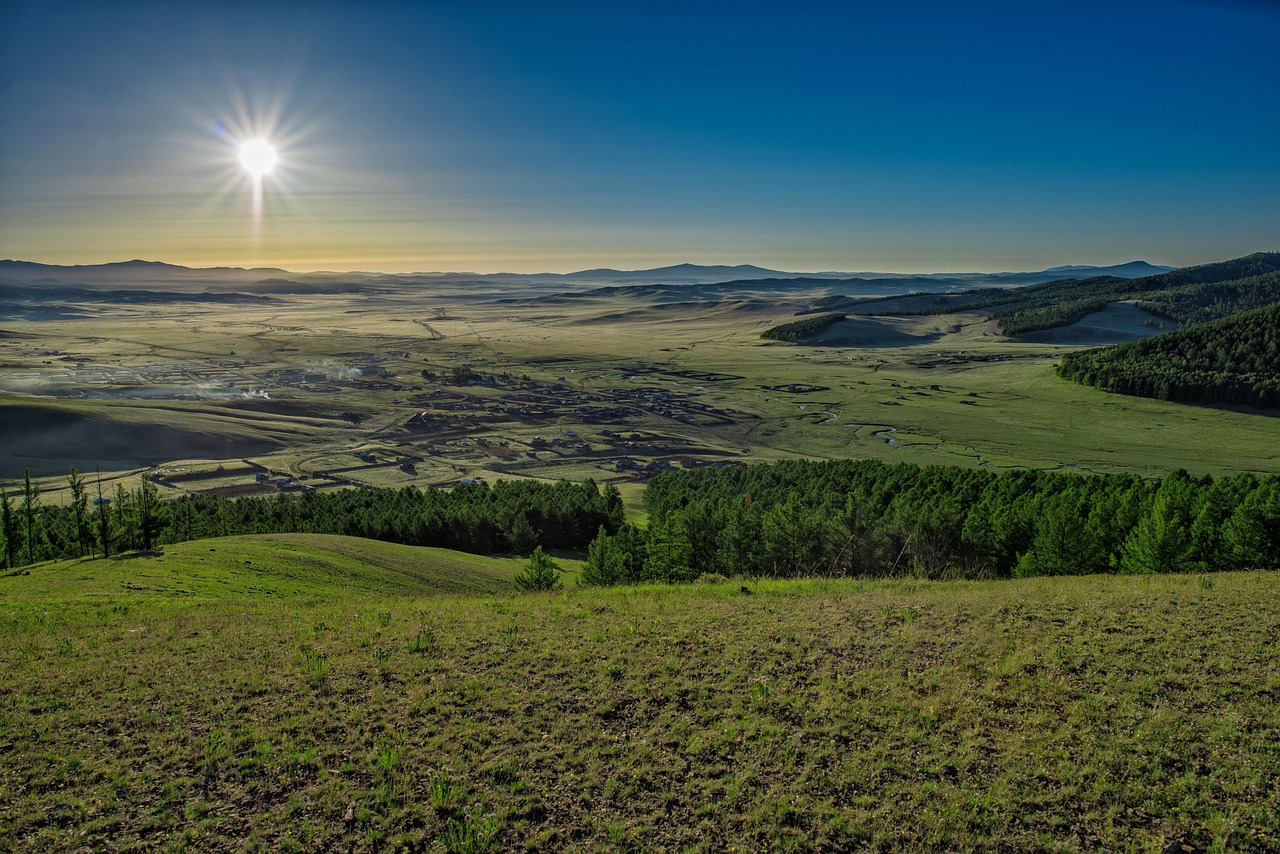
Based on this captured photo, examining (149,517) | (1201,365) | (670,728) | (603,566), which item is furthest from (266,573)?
(1201,365)

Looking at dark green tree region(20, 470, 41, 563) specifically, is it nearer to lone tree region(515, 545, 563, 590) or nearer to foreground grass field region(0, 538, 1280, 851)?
lone tree region(515, 545, 563, 590)

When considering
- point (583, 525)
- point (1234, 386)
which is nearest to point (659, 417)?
point (583, 525)

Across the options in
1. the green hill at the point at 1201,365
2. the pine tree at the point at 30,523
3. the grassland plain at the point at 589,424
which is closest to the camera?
the pine tree at the point at 30,523

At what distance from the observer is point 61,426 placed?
4291 inches

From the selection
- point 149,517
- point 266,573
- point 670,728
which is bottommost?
point 266,573

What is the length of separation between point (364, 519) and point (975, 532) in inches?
1985

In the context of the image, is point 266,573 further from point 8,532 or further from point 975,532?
point 975,532

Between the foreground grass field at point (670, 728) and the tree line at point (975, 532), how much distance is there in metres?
13.1

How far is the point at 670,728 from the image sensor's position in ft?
42.2

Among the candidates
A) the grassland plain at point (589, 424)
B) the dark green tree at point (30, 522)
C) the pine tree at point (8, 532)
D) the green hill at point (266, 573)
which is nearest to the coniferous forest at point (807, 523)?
the pine tree at point (8, 532)

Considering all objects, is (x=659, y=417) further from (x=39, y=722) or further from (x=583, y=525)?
(x=39, y=722)

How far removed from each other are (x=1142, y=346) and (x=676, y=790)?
19260 cm

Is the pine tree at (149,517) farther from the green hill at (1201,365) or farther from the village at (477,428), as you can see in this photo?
the green hill at (1201,365)

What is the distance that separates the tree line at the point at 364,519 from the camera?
51.0 metres
